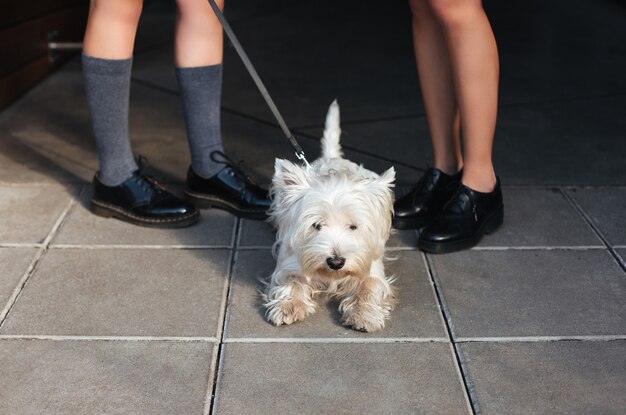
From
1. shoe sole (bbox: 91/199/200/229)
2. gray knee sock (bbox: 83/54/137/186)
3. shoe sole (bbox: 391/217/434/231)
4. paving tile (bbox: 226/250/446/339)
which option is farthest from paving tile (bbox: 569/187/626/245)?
gray knee sock (bbox: 83/54/137/186)

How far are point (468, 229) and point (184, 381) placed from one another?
Result: 1397 mm

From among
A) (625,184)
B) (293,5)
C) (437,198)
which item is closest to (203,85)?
(437,198)

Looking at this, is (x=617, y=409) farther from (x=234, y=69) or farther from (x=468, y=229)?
(x=234, y=69)

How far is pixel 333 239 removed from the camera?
2779 millimetres

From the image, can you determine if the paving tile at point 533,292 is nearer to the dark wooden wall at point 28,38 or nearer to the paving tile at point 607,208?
the paving tile at point 607,208

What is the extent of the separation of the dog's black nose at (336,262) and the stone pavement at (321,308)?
0.23 meters

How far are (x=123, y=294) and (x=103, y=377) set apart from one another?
1.78 ft

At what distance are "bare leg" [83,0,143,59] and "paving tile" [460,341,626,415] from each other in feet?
5.95

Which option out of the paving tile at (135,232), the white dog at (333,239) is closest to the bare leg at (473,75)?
the white dog at (333,239)

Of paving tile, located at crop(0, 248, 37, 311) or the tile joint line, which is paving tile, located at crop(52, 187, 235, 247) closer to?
paving tile, located at crop(0, 248, 37, 311)

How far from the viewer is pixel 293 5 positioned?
28.8ft

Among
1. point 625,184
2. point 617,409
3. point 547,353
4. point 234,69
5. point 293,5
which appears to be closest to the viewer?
point 617,409

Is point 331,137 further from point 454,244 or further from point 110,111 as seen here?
point 110,111

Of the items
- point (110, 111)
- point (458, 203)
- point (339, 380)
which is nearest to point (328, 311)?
point (339, 380)
